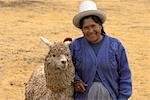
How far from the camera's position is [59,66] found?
15.5 ft

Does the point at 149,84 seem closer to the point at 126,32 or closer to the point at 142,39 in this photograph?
the point at 142,39

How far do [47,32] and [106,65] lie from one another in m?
10.9

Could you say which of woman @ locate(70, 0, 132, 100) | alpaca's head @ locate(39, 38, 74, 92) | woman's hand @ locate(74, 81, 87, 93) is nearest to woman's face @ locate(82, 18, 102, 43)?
woman @ locate(70, 0, 132, 100)

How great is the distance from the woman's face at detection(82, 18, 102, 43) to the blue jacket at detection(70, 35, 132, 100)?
8 cm

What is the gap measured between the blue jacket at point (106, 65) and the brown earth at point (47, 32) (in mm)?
4460

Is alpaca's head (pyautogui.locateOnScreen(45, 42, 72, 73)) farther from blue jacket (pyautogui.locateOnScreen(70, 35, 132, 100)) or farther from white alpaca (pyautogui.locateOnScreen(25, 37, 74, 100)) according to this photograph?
blue jacket (pyautogui.locateOnScreen(70, 35, 132, 100))

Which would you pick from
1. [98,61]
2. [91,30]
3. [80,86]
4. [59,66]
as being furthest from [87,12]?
[80,86]

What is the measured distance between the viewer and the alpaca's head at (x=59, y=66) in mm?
4734

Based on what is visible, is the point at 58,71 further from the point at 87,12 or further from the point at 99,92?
the point at 87,12

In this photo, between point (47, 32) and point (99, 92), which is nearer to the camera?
point (99, 92)

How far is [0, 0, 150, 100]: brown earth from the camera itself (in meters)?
10.3

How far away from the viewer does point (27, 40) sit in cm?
1412

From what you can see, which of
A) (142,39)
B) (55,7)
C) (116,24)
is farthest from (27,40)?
(55,7)

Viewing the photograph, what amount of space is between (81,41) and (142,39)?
10126 mm
